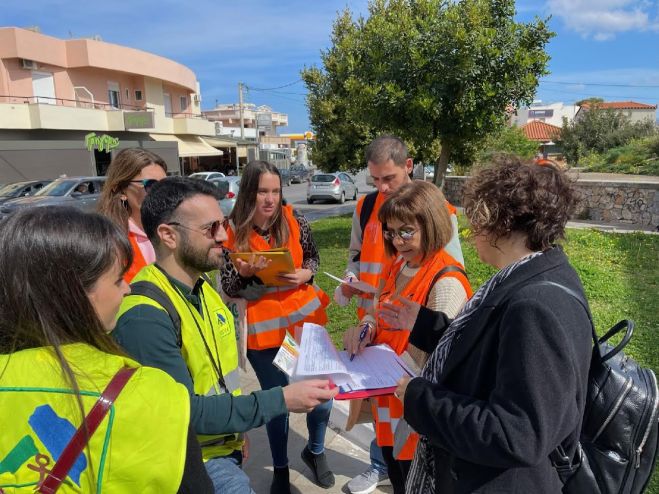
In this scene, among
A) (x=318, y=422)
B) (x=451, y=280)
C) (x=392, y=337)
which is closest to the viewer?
(x=451, y=280)

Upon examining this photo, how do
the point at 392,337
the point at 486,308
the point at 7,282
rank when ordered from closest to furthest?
1. the point at 7,282
2. the point at 486,308
3. the point at 392,337

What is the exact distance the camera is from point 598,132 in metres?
33.5

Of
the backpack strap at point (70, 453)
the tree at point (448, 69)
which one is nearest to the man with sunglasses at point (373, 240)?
the backpack strap at point (70, 453)

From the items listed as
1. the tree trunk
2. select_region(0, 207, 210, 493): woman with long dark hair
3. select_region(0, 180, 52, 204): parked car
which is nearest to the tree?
the tree trunk

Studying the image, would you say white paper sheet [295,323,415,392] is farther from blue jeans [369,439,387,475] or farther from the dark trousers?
blue jeans [369,439,387,475]

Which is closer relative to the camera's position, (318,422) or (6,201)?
(318,422)

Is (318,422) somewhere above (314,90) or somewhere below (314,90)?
below

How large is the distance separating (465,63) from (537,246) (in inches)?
319

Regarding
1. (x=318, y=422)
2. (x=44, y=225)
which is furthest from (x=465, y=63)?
(x=44, y=225)

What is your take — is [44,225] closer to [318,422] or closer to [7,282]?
[7,282]

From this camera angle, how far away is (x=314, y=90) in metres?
17.9

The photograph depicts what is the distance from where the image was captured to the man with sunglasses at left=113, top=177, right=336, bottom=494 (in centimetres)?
146

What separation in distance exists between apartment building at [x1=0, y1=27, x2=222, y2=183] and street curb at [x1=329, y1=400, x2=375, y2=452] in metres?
16.4

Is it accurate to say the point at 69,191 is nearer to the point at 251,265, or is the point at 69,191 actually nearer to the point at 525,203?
the point at 251,265
